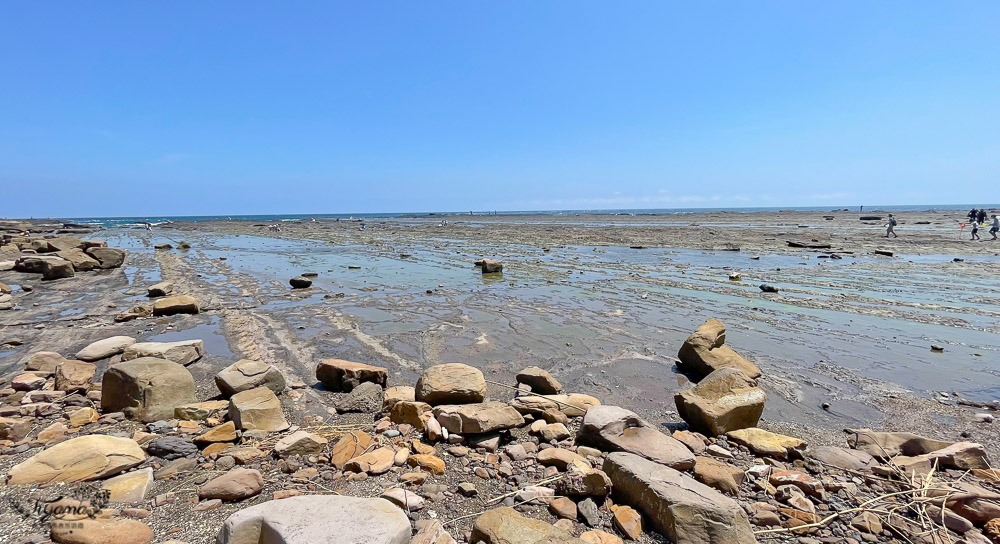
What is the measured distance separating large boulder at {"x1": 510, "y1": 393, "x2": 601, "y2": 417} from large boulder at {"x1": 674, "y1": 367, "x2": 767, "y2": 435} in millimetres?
1068

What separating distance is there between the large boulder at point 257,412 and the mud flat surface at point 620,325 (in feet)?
5.38

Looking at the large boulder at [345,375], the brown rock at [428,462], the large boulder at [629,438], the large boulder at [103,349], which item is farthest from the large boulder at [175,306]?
the large boulder at [629,438]

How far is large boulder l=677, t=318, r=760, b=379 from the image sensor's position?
6480 millimetres

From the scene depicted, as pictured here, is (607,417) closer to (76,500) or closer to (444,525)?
(444,525)

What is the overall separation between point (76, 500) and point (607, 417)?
14.0 ft

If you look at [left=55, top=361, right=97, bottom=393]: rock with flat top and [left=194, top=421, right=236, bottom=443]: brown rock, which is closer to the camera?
[left=194, top=421, right=236, bottom=443]: brown rock

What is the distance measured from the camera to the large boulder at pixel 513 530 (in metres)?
2.81

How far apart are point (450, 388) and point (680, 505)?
282cm

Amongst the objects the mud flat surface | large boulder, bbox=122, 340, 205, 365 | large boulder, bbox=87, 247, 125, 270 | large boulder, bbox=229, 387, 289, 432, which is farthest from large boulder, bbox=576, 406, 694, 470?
large boulder, bbox=87, 247, 125, 270

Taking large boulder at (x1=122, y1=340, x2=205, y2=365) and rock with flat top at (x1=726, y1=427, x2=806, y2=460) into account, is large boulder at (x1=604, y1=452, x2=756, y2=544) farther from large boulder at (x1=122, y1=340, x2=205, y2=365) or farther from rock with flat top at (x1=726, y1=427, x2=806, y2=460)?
large boulder at (x1=122, y1=340, x2=205, y2=365)

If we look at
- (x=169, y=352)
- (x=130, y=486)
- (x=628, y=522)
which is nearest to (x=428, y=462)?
(x=628, y=522)

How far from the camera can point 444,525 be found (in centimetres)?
316

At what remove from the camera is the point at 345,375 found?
6027 millimetres

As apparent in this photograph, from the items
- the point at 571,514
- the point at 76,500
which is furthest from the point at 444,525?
the point at 76,500
